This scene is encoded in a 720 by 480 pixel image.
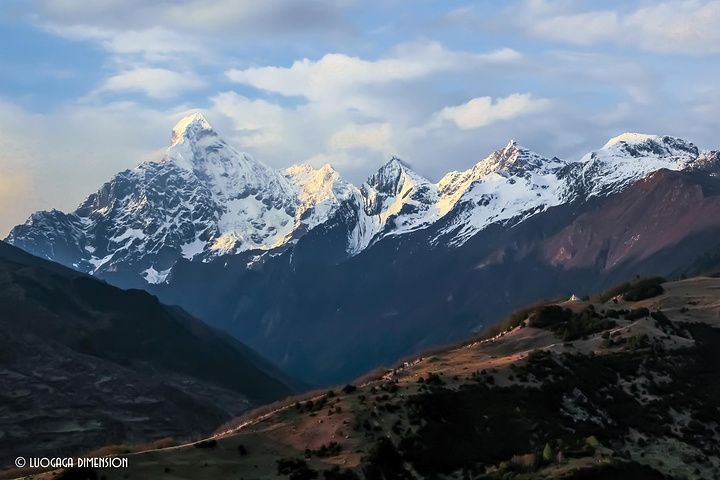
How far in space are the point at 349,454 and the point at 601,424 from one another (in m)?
30.1

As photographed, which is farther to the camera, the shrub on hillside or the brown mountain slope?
the shrub on hillside

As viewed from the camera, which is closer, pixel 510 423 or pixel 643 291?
pixel 510 423

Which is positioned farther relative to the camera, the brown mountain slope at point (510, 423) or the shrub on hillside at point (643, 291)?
the shrub on hillside at point (643, 291)

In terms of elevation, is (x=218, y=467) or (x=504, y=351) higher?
(x=504, y=351)

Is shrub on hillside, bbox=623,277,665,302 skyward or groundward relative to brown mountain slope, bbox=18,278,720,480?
skyward

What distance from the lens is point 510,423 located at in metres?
99.1

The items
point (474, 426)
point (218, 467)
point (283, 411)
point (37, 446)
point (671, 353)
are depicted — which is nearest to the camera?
point (218, 467)

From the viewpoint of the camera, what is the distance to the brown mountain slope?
8475cm

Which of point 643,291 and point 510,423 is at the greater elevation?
point 643,291

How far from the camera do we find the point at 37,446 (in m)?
198

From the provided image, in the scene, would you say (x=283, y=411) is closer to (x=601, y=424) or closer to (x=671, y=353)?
(x=601, y=424)

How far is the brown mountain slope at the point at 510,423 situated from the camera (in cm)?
8475

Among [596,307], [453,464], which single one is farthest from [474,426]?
[596,307]

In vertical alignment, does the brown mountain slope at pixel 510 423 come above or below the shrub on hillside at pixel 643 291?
below
